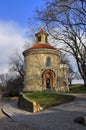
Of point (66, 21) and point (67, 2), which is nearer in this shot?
point (67, 2)

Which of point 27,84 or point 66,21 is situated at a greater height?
point 66,21

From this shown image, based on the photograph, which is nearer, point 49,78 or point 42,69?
point 42,69

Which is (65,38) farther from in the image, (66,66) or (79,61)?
(66,66)

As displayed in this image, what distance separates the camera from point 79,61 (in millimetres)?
33406

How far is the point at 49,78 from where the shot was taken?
56094 mm

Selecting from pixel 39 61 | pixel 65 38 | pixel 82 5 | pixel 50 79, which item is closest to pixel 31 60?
pixel 39 61

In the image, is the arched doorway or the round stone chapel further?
the arched doorway

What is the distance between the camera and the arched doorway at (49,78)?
2194 inches

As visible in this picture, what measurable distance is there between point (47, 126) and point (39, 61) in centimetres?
4079

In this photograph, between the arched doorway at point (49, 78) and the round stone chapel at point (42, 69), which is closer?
the round stone chapel at point (42, 69)

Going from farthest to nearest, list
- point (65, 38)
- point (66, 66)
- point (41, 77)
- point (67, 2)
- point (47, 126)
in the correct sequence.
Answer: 1. point (66, 66)
2. point (41, 77)
3. point (65, 38)
4. point (67, 2)
5. point (47, 126)

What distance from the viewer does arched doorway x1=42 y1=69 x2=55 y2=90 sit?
5573 cm

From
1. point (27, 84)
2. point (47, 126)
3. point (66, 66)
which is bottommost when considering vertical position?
point (47, 126)

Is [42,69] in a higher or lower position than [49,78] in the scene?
higher
